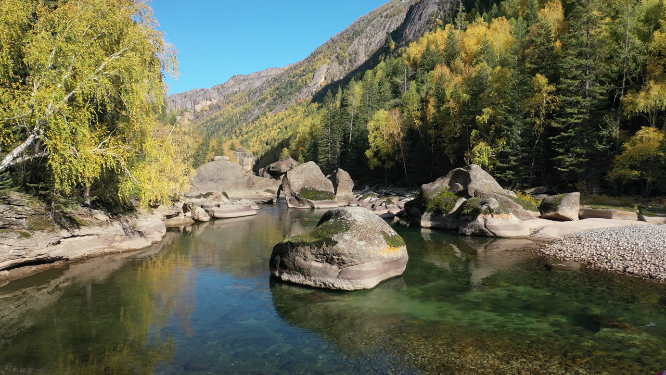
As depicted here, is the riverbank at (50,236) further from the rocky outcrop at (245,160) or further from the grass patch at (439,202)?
the rocky outcrop at (245,160)

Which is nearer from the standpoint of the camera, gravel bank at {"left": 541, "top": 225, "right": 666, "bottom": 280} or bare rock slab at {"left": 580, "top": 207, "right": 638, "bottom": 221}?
gravel bank at {"left": 541, "top": 225, "right": 666, "bottom": 280}

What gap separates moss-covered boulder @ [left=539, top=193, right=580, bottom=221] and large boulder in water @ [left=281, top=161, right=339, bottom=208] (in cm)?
2403

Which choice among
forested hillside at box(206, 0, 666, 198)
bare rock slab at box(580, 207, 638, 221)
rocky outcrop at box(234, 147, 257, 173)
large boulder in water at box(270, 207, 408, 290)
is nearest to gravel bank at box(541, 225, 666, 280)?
bare rock slab at box(580, 207, 638, 221)

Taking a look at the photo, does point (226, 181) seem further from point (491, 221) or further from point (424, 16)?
point (424, 16)

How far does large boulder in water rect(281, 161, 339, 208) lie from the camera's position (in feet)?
141

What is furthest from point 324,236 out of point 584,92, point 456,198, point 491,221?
point 584,92

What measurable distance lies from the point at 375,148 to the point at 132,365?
54.7 meters

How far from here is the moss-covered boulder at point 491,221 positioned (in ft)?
67.8

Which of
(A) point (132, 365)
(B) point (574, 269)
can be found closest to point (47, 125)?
(A) point (132, 365)

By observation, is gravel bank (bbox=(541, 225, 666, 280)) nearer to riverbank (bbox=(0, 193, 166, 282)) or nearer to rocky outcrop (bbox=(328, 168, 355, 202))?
riverbank (bbox=(0, 193, 166, 282))

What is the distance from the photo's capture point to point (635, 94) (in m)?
28.1

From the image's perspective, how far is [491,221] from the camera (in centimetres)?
2086

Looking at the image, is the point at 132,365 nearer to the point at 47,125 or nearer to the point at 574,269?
the point at 47,125

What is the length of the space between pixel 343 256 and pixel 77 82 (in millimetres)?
10709
